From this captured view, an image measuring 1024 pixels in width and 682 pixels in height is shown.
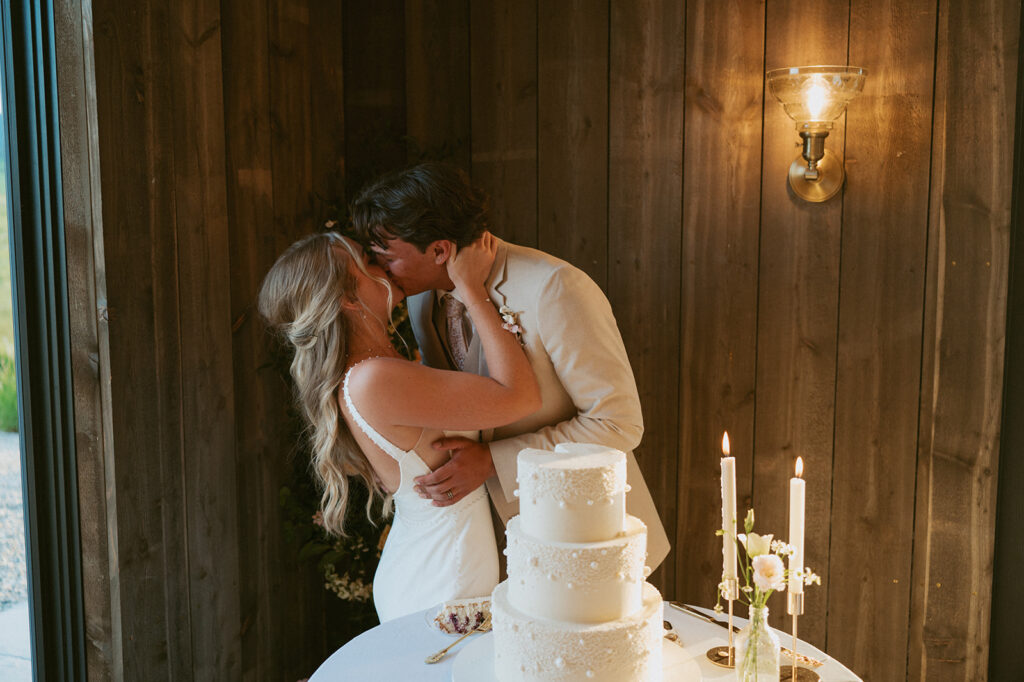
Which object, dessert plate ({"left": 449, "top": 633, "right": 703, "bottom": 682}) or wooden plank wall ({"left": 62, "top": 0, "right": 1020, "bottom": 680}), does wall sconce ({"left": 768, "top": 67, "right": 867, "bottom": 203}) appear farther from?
dessert plate ({"left": 449, "top": 633, "right": 703, "bottom": 682})

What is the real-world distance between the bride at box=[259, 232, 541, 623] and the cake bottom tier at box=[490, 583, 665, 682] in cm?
57

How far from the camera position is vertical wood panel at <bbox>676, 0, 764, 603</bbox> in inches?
101

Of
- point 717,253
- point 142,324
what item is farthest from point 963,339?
point 142,324

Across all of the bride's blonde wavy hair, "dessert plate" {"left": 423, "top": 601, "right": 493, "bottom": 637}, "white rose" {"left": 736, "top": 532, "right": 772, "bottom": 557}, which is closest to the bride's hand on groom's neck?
the bride's blonde wavy hair

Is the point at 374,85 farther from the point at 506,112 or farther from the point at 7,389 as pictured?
the point at 7,389

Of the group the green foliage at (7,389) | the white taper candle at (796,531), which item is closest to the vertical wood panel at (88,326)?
the green foliage at (7,389)

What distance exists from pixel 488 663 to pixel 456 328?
97 centimetres

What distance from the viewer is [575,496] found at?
4.43ft

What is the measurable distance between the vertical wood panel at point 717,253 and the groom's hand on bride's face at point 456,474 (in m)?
0.91

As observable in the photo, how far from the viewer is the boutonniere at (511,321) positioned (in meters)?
2.04

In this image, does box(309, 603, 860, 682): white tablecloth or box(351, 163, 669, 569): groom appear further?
box(351, 163, 669, 569): groom

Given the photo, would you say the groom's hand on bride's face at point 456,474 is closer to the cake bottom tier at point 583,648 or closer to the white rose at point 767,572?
the cake bottom tier at point 583,648

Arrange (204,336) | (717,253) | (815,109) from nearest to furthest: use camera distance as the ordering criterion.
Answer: (204,336) < (815,109) < (717,253)

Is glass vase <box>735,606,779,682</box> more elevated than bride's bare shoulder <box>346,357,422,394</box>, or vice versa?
bride's bare shoulder <box>346,357,422,394</box>
